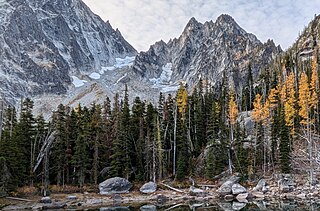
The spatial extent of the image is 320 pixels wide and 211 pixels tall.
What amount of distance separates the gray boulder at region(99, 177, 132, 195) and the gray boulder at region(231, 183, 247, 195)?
15.0 m

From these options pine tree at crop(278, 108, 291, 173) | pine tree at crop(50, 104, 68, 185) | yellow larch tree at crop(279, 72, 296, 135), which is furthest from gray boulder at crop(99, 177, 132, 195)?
yellow larch tree at crop(279, 72, 296, 135)

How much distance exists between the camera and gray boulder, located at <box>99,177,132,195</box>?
52.3 meters

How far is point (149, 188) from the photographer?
Answer: 2117 inches

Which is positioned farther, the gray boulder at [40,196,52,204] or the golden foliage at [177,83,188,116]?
the golden foliage at [177,83,188,116]

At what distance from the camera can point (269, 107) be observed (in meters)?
75.3

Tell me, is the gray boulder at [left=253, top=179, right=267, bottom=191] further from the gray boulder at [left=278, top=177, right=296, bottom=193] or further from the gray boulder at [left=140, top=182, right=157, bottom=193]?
the gray boulder at [left=140, top=182, right=157, bottom=193]

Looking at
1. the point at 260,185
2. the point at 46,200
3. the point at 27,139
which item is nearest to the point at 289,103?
the point at 260,185

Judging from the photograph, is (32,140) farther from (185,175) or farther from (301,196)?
(301,196)

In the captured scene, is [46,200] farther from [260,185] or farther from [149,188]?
[260,185]

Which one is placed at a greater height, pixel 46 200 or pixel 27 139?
pixel 27 139

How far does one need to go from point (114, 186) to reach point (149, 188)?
511cm

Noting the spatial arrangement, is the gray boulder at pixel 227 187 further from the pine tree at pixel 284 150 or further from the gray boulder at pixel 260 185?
the pine tree at pixel 284 150

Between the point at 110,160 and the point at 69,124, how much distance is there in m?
9.07

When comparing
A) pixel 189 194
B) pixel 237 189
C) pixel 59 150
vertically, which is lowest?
pixel 189 194
